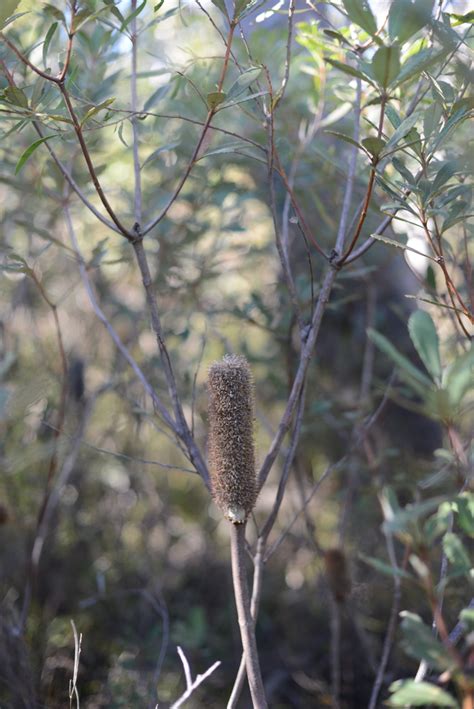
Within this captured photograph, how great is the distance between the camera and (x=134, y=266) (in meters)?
2.86

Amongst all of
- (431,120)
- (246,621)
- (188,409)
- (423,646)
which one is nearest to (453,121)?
(431,120)

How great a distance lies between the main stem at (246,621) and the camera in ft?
3.62

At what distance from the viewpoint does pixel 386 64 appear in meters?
0.91

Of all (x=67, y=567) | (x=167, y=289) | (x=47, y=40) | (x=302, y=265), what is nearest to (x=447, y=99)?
(x=47, y=40)

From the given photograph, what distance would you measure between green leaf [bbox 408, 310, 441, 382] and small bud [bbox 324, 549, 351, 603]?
104 cm

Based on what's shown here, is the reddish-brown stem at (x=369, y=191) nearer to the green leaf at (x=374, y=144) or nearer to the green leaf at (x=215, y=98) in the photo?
the green leaf at (x=374, y=144)

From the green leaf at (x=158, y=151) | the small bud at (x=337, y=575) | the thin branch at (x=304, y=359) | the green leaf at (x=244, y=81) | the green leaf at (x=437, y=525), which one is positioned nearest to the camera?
the green leaf at (x=437, y=525)

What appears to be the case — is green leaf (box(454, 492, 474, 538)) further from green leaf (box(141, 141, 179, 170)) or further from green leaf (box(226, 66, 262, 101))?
green leaf (box(141, 141, 179, 170))

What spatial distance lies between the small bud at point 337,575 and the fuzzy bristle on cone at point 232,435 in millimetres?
720

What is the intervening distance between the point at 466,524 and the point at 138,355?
208 centimetres

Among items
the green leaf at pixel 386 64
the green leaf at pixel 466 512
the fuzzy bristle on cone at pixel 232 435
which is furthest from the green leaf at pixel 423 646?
the green leaf at pixel 386 64

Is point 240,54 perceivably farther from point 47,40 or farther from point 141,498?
point 141,498

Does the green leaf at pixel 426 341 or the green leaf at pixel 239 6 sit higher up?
the green leaf at pixel 239 6

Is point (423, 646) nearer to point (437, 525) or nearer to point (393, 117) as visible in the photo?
point (437, 525)
